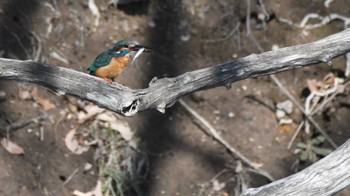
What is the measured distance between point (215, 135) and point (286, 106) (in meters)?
0.71

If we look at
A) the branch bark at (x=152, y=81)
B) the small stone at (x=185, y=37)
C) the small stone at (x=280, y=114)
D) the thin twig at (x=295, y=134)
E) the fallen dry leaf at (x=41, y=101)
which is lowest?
the branch bark at (x=152, y=81)

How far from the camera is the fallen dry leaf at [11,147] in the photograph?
6.07m

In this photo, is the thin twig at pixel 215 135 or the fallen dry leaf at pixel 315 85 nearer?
the thin twig at pixel 215 135

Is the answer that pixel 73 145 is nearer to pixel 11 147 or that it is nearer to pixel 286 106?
pixel 11 147

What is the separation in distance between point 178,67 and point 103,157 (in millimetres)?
1119

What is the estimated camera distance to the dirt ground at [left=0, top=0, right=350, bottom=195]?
637 cm

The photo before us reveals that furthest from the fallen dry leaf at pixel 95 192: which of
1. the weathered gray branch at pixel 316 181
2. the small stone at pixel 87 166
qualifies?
the weathered gray branch at pixel 316 181

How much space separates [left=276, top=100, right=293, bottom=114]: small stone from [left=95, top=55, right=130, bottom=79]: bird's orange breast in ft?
7.26

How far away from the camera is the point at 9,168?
5.92 m

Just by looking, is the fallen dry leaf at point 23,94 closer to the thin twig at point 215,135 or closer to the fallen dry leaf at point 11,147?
the fallen dry leaf at point 11,147

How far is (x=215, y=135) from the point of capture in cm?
676

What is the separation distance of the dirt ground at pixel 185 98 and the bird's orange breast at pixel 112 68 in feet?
4.34

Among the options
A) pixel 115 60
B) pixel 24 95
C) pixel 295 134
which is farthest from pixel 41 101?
pixel 295 134

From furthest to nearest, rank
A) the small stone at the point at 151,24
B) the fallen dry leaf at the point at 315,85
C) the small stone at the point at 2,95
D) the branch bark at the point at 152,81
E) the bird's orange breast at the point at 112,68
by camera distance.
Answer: the small stone at the point at 151,24 → the fallen dry leaf at the point at 315,85 → the small stone at the point at 2,95 → the bird's orange breast at the point at 112,68 → the branch bark at the point at 152,81
